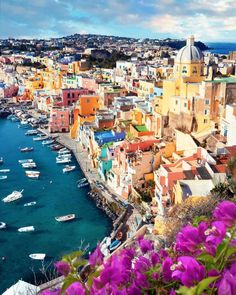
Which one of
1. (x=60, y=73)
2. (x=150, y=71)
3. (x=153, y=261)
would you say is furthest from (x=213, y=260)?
(x=60, y=73)

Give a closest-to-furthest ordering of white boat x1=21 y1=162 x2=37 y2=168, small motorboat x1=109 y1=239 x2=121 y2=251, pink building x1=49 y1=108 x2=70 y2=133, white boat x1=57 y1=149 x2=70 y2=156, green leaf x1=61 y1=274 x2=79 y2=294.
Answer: green leaf x1=61 y1=274 x2=79 y2=294 → small motorboat x1=109 y1=239 x2=121 y2=251 → white boat x1=21 y1=162 x2=37 y2=168 → white boat x1=57 y1=149 x2=70 y2=156 → pink building x1=49 y1=108 x2=70 y2=133

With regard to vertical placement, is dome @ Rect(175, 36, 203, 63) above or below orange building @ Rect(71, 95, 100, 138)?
above

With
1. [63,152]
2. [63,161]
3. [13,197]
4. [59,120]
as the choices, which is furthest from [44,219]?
[59,120]

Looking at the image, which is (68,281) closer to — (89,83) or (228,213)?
(228,213)

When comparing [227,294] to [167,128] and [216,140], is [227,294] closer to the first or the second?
[216,140]

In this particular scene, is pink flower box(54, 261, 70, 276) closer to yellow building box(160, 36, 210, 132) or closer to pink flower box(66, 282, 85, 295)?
pink flower box(66, 282, 85, 295)

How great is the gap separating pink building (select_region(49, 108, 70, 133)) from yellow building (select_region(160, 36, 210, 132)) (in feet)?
37.9

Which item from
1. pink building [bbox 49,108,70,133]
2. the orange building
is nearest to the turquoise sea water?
the orange building

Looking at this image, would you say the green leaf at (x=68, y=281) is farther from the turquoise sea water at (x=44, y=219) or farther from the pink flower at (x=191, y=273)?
the turquoise sea water at (x=44, y=219)

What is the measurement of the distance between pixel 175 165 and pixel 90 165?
8.85 m

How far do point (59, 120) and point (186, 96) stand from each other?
46.1ft

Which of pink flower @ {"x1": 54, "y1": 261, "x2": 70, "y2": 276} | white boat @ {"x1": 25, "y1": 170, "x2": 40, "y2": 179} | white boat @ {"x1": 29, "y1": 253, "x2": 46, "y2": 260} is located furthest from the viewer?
white boat @ {"x1": 25, "y1": 170, "x2": 40, "y2": 179}

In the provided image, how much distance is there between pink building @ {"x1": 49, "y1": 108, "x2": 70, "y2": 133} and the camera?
103 feet

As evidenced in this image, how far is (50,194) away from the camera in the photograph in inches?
773
